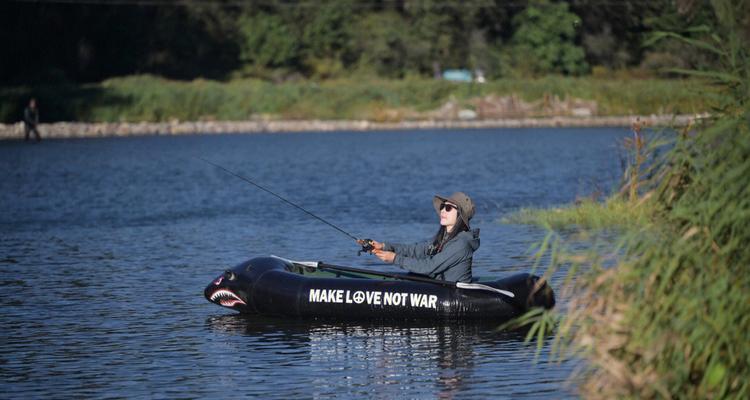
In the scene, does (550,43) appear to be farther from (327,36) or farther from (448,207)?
(448,207)

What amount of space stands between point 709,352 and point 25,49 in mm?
64970

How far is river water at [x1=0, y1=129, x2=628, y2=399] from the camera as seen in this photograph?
11.9 m

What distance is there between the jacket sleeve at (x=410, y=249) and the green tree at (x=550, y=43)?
60.8m

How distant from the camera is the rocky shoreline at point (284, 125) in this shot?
62.3m

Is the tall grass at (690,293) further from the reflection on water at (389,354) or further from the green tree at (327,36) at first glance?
the green tree at (327,36)

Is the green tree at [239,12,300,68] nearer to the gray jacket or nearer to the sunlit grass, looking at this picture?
the sunlit grass

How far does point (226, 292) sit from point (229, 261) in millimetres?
5270

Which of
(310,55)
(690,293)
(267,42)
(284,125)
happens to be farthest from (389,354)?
(310,55)

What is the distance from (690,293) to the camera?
308 inches

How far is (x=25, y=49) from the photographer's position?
69.0 metres

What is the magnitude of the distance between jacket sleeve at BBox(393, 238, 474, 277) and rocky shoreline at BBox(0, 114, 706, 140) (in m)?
49.2

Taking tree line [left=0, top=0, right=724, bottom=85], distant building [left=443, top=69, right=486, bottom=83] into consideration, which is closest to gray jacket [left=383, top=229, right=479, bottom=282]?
tree line [left=0, top=0, right=724, bottom=85]

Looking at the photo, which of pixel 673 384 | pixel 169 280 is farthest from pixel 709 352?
pixel 169 280

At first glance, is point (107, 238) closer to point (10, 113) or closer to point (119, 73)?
point (10, 113)
